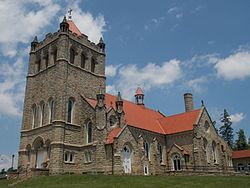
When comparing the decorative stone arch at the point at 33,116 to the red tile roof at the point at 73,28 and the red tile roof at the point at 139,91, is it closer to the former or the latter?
the red tile roof at the point at 73,28

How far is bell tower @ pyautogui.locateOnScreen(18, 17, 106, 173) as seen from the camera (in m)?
35.7

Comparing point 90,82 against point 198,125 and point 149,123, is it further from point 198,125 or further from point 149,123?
point 198,125

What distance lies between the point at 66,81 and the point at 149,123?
1419 centimetres

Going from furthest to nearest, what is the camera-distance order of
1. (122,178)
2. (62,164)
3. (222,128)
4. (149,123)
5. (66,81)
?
(222,128)
(149,123)
(66,81)
(62,164)
(122,178)

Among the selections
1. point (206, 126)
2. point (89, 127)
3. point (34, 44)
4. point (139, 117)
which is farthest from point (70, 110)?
point (206, 126)

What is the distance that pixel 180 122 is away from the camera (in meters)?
45.1

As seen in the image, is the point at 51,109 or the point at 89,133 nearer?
the point at 89,133

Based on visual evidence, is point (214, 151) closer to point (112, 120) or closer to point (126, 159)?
point (126, 159)

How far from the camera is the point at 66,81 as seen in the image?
3819 centimetres

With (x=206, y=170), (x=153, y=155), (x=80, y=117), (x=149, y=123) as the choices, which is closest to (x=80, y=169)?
(x=80, y=117)

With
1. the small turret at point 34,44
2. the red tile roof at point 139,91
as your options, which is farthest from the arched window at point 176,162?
the small turret at point 34,44

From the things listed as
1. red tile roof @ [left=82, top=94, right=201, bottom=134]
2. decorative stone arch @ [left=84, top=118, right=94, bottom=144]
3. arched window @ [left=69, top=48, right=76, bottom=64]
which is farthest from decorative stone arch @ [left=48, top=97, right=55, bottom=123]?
arched window @ [left=69, top=48, right=76, bottom=64]

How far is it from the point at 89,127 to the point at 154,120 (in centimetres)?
1372

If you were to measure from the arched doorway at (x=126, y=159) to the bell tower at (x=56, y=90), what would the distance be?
689cm
